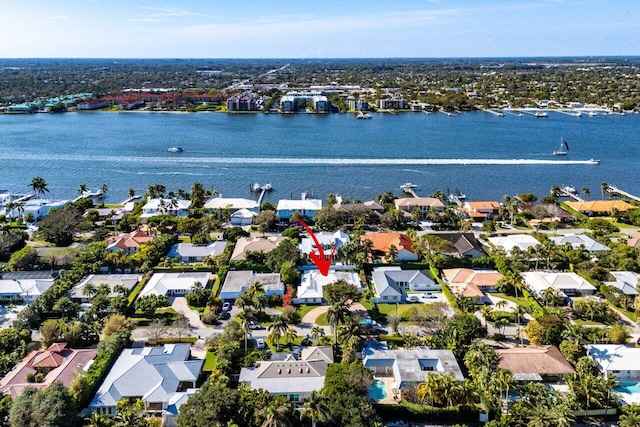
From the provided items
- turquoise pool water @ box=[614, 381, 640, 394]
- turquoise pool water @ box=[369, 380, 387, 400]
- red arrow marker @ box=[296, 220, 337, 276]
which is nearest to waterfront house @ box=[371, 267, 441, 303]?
red arrow marker @ box=[296, 220, 337, 276]

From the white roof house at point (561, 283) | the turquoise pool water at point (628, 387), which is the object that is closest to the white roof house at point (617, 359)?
the turquoise pool water at point (628, 387)

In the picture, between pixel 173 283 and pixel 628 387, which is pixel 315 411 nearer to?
pixel 628 387

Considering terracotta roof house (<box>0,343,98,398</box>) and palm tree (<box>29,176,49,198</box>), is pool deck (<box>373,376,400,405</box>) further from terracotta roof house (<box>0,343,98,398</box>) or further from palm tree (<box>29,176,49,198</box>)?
palm tree (<box>29,176,49,198</box>)

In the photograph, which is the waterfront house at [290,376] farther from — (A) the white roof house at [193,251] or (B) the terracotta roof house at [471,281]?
(A) the white roof house at [193,251]

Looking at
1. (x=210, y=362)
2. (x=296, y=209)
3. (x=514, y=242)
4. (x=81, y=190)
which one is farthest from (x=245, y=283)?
(x=81, y=190)

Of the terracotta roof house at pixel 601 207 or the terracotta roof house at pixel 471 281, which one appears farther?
the terracotta roof house at pixel 601 207

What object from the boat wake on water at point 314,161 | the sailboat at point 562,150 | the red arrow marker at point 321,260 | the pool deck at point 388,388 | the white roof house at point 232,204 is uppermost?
the sailboat at point 562,150

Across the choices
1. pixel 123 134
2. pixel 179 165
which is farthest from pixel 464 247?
pixel 123 134

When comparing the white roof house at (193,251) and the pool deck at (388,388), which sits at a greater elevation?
the white roof house at (193,251)
